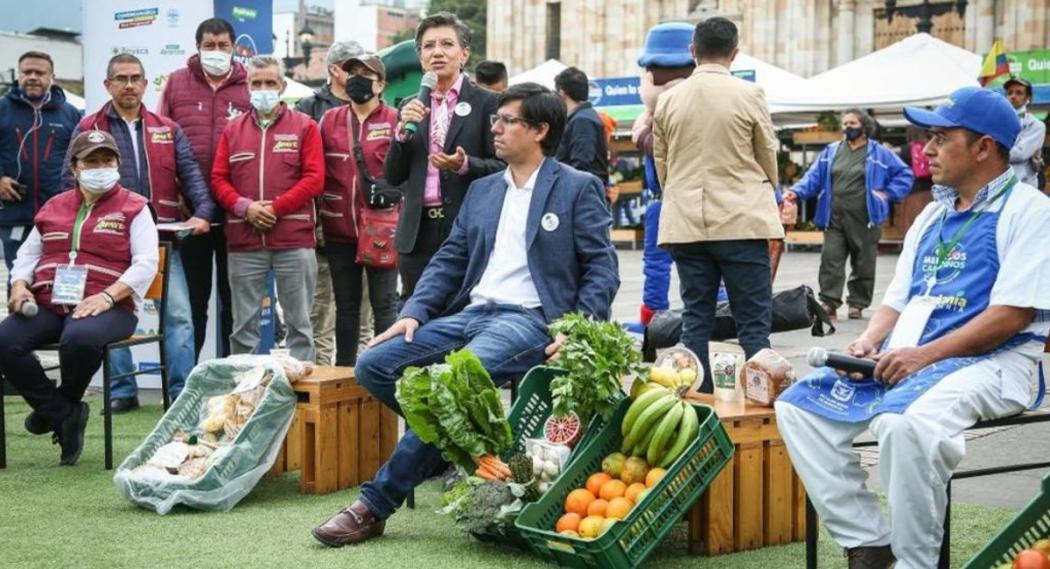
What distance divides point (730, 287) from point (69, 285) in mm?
3199

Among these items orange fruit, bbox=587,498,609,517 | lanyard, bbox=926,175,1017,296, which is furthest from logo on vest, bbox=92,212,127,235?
lanyard, bbox=926,175,1017,296

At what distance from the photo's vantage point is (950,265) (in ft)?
15.1

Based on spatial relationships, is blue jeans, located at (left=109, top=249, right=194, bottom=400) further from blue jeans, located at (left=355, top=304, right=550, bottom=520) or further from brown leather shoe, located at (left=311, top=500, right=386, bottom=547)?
brown leather shoe, located at (left=311, top=500, right=386, bottom=547)

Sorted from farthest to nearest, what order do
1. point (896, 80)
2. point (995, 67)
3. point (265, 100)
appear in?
1. point (896, 80)
2. point (995, 67)
3. point (265, 100)

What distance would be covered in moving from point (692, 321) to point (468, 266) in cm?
146

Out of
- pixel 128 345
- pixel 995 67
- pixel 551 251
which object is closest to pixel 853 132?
pixel 995 67

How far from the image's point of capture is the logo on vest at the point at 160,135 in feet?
27.8

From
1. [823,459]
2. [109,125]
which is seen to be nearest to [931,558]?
[823,459]

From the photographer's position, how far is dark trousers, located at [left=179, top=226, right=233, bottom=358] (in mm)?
8836

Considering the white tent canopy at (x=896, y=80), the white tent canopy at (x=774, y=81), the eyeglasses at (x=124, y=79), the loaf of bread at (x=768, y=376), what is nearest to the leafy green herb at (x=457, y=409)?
the loaf of bread at (x=768, y=376)

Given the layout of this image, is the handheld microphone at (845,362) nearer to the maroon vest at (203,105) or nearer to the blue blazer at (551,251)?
the blue blazer at (551,251)

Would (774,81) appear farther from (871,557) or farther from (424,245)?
(871,557)

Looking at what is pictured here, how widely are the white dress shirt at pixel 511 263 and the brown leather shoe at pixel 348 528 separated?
104 cm

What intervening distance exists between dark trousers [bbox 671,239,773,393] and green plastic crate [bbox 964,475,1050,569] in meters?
2.88
